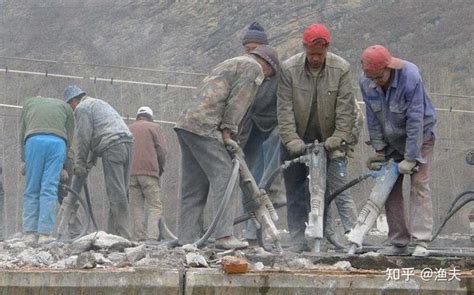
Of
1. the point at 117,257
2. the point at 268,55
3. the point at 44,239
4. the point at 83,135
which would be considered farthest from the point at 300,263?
the point at 83,135

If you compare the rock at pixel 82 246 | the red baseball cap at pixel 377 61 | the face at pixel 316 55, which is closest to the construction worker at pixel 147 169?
the face at pixel 316 55

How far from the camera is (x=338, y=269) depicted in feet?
27.7

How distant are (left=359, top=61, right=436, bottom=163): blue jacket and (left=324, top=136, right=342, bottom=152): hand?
60 cm

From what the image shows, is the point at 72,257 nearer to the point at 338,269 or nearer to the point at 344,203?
the point at 338,269

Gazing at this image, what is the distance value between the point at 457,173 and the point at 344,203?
5604mm

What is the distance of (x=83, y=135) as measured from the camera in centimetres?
1358

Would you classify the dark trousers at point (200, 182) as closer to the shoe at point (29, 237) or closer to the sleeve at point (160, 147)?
the shoe at point (29, 237)

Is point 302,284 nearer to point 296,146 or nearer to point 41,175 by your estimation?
point 296,146

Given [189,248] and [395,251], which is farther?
[395,251]

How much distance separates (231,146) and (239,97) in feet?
1.27

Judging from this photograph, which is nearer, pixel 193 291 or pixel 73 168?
pixel 193 291

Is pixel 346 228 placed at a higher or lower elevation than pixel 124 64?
lower

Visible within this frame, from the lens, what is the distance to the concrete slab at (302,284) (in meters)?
7.77

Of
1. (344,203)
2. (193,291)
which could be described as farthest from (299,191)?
(193,291)
